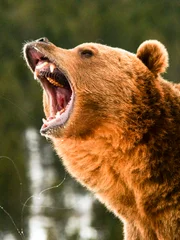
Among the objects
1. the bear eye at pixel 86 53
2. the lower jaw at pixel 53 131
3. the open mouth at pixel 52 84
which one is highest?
the bear eye at pixel 86 53

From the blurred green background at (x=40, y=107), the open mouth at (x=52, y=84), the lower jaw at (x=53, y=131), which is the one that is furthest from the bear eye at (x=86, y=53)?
the blurred green background at (x=40, y=107)

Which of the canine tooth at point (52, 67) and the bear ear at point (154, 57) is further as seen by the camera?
the bear ear at point (154, 57)

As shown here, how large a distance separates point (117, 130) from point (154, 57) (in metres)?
0.72

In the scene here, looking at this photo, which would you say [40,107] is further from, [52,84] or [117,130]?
[117,130]

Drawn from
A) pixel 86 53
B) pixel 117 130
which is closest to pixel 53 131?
pixel 117 130

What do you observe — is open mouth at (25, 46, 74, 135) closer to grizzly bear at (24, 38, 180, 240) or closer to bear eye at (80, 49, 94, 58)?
grizzly bear at (24, 38, 180, 240)

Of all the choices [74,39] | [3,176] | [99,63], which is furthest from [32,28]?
[99,63]

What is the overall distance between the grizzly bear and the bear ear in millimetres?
130

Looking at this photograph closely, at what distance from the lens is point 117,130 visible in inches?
274

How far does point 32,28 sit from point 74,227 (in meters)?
8.70

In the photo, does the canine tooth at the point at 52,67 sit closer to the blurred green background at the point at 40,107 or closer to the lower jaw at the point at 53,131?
the lower jaw at the point at 53,131

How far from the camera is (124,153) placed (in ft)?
22.8

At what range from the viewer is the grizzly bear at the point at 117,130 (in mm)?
6875

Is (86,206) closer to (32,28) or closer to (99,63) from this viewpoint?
(32,28)
